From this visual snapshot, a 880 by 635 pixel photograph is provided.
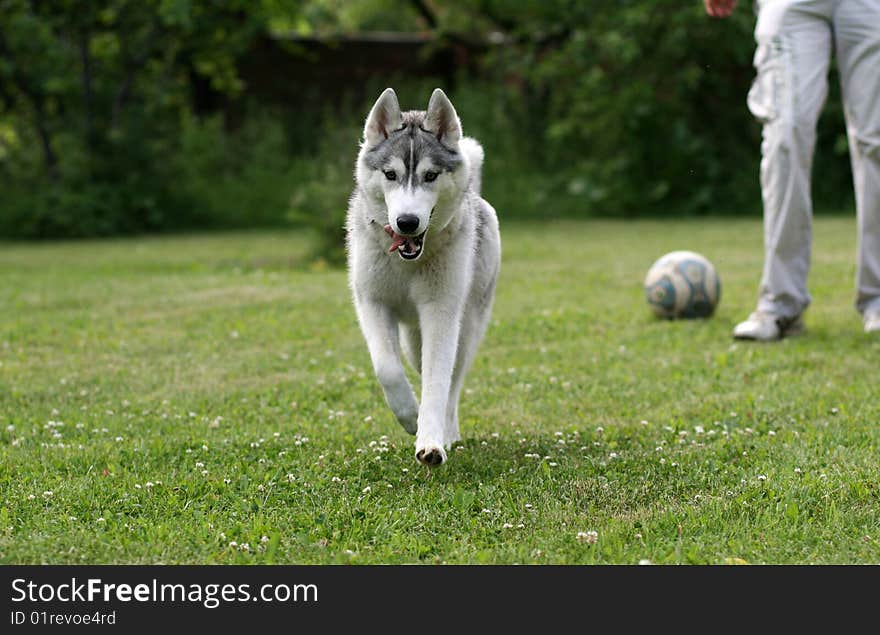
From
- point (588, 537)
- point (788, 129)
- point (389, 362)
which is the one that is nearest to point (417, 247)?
point (389, 362)

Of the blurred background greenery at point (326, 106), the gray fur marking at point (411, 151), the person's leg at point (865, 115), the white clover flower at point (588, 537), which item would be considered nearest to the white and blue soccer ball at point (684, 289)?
the person's leg at point (865, 115)

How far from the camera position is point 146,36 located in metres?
19.6

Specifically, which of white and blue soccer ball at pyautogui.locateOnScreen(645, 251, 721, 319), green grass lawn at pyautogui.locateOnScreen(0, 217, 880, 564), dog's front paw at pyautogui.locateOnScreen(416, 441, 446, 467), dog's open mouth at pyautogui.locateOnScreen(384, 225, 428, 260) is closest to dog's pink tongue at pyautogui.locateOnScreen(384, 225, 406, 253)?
dog's open mouth at pyautogui.locateOnScreen(384, 225, 428, 260)

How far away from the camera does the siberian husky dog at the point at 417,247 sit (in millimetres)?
4277

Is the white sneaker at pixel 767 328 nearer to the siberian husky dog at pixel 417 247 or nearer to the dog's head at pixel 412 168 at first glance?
the siberian husky dog at pixel 417 247

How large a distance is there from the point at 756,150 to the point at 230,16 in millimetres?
10203

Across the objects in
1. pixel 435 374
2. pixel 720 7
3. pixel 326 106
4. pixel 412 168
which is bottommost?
pixel 435 374

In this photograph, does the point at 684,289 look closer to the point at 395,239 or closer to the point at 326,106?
the point at 395,239

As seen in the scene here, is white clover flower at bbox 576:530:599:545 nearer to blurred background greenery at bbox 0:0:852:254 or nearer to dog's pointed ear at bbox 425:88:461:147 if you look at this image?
dog's pointed ear at bbox 425:88:461:147

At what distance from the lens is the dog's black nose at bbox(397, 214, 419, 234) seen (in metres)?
4.17

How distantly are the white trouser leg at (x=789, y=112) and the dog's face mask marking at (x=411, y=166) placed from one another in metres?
3.30

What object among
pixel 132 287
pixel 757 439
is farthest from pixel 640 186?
pixel 757 439

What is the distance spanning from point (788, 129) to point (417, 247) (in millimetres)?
3668

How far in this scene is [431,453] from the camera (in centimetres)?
415
